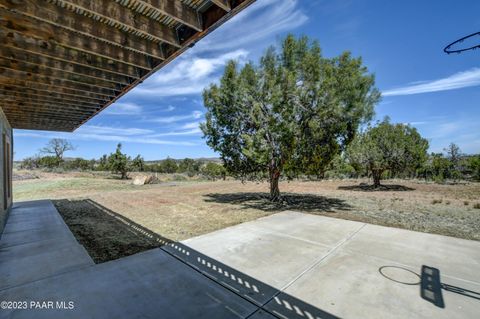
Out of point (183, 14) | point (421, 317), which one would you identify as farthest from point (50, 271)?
point (421, 317)

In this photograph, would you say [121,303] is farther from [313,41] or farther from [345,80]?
[313,41]

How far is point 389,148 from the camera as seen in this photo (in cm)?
1733

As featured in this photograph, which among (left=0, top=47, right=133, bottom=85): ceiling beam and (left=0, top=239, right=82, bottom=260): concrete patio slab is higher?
(left=0, top=47, right=133, bottom=85): ceiling beam

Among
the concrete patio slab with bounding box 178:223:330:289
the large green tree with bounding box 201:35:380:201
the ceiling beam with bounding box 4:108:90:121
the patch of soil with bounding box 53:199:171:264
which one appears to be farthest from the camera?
the large green tree with bounding box 201:35:380:201

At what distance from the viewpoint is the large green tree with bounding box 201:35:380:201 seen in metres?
8.89

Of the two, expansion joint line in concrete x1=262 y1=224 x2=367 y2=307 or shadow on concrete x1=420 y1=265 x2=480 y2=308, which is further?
expansion joint line in concrete x1=262 y1=224 x2=367 y2=307

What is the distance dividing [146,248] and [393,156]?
19.0 m

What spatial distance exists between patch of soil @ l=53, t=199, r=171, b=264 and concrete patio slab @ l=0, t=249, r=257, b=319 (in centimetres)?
76

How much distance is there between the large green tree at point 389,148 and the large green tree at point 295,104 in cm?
862

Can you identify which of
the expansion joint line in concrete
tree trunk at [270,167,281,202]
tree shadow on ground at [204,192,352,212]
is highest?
tree trunk at [270,167,281,202]

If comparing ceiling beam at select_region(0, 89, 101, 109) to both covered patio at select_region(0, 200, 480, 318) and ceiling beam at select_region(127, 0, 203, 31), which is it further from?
ceiling beam at select_region(127, 0, 203, 31)

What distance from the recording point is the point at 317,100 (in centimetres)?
892

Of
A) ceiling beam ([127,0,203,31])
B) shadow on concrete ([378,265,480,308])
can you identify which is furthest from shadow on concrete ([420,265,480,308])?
ceiling beam ([127,0,203,31])

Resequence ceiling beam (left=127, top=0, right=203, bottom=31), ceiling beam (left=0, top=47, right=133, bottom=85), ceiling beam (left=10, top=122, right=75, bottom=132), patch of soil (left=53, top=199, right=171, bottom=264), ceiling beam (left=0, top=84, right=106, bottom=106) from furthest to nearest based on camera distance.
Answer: ceiling beam (left=10, top=122, right=75, bottom=132), ceiling beam (left=0, top=84, right=106, bottom=106), patch of soil (left=53, top=199, right=171, bottom=264), ceiling beam (left=0, top=47, right=133, bottom=85), ceiling beam (left=127, top=0, right=203, bottom=31)
